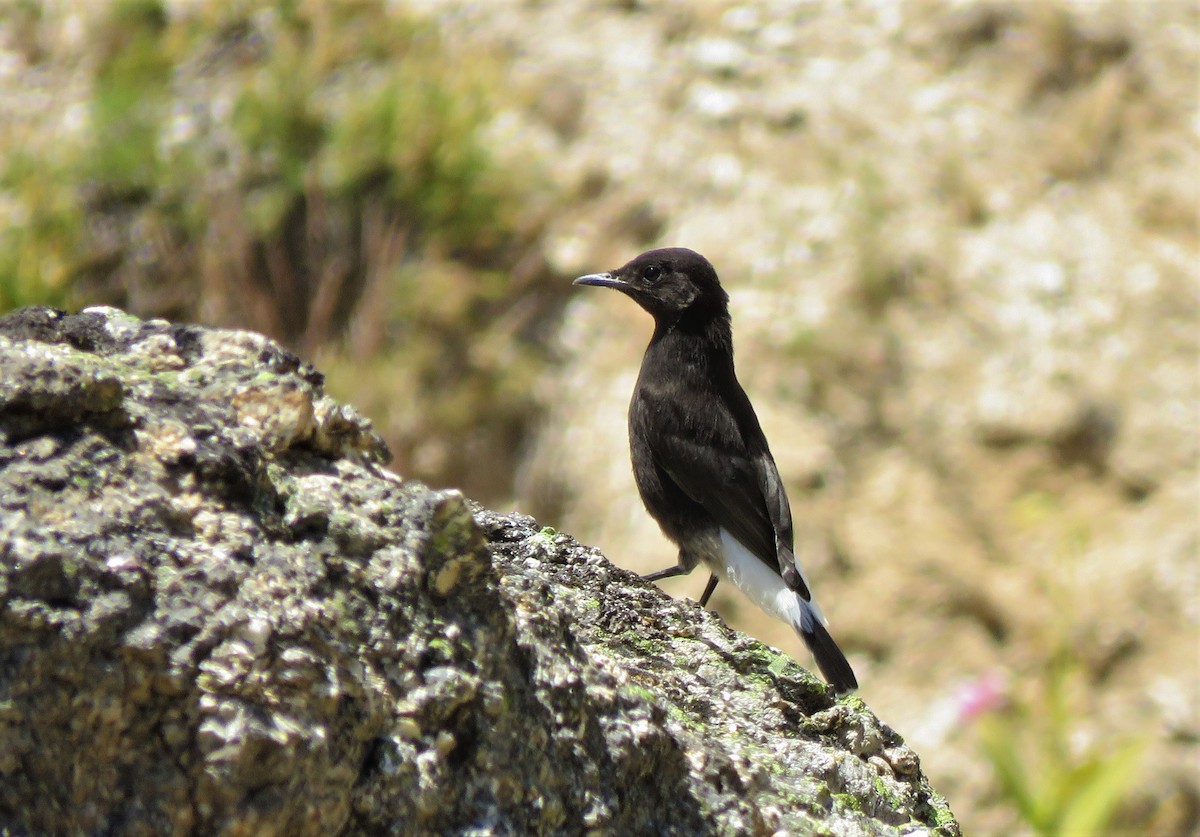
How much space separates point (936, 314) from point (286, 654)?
23.8 ft

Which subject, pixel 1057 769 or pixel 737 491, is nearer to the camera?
pixel 737 491

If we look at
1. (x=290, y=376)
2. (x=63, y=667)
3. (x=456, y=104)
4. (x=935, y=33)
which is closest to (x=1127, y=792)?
(x=935, y=33)

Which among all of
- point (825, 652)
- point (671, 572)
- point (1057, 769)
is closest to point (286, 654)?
point (825, 652)

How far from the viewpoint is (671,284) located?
508 centimetres

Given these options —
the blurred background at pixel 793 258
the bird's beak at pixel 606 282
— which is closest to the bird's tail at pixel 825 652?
the bird's beak at pixel 606 282

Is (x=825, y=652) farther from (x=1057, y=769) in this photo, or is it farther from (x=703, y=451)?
(x=1057, y=769)

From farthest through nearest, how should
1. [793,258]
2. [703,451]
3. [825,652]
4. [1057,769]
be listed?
[793,258], [1057,769], [703,451], [825,652]

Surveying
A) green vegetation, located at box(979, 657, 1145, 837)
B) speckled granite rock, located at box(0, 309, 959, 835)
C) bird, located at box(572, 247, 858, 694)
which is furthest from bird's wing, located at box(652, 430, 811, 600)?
green vegetation, located at box(979, 657, 1145, 837)

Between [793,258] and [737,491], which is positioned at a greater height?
[793,258]

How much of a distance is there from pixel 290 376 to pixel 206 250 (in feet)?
21.8

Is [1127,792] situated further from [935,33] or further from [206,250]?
[206,250]

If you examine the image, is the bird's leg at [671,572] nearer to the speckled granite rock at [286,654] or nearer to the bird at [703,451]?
the bird at [703,451]

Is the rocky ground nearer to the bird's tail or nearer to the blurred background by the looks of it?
the blurred background

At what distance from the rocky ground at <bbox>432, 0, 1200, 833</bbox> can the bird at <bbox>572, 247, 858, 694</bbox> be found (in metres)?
2.67
